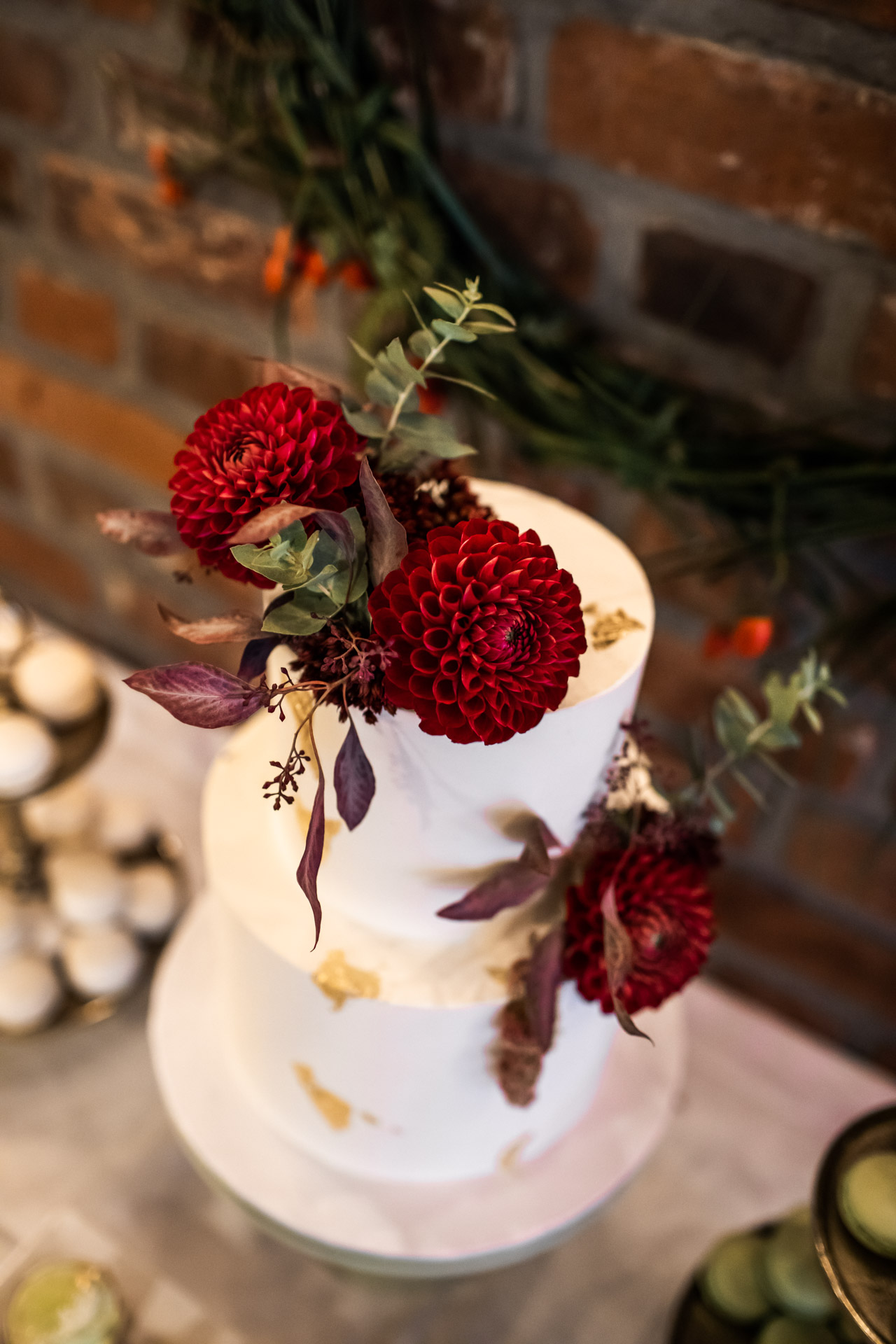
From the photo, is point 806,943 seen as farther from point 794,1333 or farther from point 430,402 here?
point 430,402

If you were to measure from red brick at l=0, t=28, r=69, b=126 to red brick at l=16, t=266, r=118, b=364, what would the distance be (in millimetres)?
143

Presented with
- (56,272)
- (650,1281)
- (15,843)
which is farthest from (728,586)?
(56,272)

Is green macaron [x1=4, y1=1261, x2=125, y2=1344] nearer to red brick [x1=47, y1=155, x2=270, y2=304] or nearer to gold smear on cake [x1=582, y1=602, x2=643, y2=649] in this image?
gold smear on cake [x1=582, y1=602, x2=643, y2=649]

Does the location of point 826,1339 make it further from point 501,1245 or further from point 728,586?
point 728,586

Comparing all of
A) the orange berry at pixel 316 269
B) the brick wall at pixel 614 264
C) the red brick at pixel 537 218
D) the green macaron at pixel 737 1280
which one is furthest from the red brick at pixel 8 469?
the green macaron at pixel 737 1280

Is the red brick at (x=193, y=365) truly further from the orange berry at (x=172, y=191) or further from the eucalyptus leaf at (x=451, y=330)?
the eucalyptus leaf at (x=451, y=330)

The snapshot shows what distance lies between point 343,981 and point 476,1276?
1.05 feet

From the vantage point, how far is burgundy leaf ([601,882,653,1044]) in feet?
1.44

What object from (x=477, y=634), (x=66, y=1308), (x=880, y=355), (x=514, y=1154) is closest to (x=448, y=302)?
(x=477, y=634)

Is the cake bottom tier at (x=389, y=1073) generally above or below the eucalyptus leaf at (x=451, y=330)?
below

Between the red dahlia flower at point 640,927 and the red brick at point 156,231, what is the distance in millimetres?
600

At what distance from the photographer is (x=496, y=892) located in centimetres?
46

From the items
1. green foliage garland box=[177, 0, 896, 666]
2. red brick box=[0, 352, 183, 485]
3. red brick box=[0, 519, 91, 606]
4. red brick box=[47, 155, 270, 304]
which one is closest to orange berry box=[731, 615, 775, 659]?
green foliage garland box=[177, 0, 896, 666]

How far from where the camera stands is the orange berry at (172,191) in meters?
0.82
